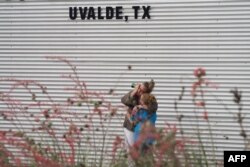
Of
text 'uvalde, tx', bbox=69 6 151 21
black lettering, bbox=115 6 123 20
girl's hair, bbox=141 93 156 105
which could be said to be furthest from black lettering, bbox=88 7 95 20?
girl's hair, bbox=141 93 156 105

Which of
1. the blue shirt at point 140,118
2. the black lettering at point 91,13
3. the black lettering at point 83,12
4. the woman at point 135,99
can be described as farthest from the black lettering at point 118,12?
the blue shirt at point 140,118

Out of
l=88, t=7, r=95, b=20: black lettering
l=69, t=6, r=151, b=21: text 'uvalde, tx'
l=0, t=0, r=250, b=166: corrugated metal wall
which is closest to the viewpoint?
l=0, t=0, r=250, b=166: corrugated metal wall

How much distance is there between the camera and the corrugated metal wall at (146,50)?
11148mm

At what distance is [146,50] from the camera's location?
37.8ft

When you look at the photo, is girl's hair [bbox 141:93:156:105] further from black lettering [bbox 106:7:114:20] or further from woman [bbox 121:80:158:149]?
black lettering [bbox 106:7:114:20]

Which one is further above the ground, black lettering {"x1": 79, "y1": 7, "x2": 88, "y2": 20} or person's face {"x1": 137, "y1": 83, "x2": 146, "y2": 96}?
black lettering {"x1": 79, "y1": 7, "x2": 88, "y2": 20}

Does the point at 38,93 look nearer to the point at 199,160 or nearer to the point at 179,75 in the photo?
the point at 179,75

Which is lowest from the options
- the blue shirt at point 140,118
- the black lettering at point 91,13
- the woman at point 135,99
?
the woman at point 135,99

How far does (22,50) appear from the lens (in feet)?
40.3

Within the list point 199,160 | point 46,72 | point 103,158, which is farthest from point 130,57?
point 199,160

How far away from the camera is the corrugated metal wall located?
11.1 m

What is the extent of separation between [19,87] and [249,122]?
4.43 metres

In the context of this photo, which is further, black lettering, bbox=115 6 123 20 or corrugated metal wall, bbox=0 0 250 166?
black lettering, bbox=115 6 123 20

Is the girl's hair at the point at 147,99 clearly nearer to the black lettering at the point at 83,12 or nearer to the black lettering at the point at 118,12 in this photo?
the black lettering at the point at 118,12
